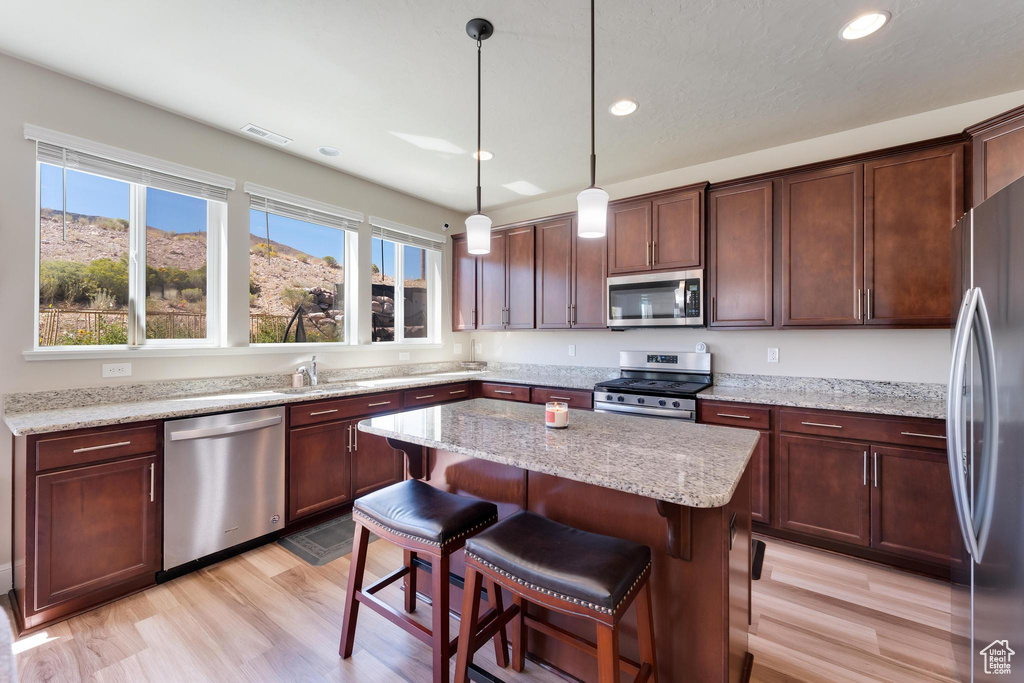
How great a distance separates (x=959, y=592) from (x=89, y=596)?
380 cm

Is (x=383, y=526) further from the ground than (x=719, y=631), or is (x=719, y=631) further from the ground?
(x=383, y=526)

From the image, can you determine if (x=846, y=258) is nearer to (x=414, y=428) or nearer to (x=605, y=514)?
(x=605, y=514)

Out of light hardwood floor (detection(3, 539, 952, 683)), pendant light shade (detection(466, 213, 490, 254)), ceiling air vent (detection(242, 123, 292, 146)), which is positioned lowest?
light hardwood floor (detection(3, 539, 952, 683))

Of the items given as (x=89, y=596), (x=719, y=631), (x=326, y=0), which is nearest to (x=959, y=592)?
(x=719, y=631)

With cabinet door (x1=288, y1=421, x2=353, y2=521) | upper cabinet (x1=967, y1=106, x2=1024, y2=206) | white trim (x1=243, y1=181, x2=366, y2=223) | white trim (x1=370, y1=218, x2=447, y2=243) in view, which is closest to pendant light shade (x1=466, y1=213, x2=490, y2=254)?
cabinet door (x1=288, y1=421, x2=353, y2=521)

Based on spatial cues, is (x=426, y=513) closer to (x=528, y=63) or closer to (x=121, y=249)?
(x=528, y=63)

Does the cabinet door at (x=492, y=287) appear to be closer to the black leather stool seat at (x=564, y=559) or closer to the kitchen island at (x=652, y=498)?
the kitchen island at (x=652, y=498)

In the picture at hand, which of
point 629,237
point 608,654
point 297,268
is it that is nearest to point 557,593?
point 608,654

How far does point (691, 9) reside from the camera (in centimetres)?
188

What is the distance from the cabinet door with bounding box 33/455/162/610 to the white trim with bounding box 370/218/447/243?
8.59 feet

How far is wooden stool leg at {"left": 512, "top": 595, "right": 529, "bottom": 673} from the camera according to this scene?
5.49ft

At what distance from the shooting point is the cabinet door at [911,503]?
232cm

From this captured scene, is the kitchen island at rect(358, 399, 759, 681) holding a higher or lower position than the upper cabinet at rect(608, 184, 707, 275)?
lower

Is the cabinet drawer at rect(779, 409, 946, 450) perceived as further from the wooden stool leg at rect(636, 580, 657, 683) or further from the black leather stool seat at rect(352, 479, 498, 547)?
the black leather stool seat at rect(352, 479, 498, 547)
